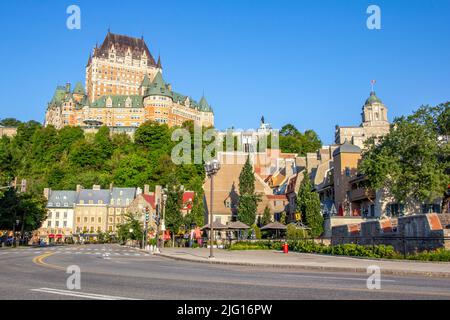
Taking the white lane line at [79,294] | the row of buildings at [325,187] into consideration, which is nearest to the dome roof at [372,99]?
the row of buildings at [325,187]

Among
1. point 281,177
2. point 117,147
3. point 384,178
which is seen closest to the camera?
point 384,178

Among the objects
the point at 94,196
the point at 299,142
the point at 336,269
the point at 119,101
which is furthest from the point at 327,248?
the point at 119,101

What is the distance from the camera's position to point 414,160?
149 feet

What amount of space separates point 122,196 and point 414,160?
84.0 metres

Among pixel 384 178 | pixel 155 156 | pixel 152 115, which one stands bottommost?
pixel 384 178

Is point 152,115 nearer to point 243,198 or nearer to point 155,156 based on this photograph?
point 155,156

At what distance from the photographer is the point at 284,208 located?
7344cm

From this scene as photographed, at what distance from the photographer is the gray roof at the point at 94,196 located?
114 m

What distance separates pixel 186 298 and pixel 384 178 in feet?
125

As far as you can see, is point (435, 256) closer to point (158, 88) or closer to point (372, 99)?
point (372, 99)

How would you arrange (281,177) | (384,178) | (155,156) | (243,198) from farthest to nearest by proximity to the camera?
(155,156) < (281,177) < (243,198) < (384,178)

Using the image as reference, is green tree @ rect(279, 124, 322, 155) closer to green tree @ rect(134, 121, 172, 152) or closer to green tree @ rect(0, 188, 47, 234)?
green tree @ rect(134, 121, 172, 152)

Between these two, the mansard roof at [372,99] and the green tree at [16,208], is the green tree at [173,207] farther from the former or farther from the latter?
the mansard roof at [372,99]
